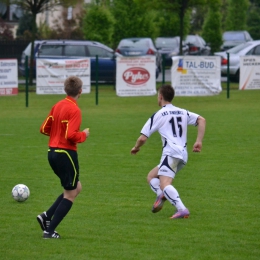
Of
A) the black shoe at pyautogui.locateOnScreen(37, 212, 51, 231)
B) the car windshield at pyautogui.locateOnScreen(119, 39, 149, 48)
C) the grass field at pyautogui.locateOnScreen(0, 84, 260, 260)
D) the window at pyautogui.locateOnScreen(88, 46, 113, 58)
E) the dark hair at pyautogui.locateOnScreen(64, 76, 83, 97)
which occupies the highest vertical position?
the car windshield at pyautogui.locateOnScreen(119, 39, 149, 48)

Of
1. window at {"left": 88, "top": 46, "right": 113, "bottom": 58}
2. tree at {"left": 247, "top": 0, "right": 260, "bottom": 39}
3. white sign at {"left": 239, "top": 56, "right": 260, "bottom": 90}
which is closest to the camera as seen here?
white sign at {"left": 239, "top": 56, "right": 260, "bottom": 90}

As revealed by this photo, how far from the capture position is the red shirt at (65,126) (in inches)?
274

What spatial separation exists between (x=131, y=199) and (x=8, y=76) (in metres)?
13.8

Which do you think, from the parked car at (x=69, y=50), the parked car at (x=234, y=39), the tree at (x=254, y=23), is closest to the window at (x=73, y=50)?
the parked car at (x=69, y=50)

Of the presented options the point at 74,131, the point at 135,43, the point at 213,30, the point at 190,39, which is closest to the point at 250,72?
the point at 135,43

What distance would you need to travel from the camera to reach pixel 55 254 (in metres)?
6.65

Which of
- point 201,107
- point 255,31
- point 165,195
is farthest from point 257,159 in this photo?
point 255,31

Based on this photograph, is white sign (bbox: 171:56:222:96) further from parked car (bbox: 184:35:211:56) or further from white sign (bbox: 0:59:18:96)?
parked car (bbox: 184:35:211:56)

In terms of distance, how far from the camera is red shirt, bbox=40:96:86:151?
6.95 m

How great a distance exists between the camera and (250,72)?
24469mm

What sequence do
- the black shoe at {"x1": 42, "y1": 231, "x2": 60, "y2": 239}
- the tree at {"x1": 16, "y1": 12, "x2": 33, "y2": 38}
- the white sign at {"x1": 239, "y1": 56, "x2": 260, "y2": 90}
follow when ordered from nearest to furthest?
the black shoe at {"x1": 42, "y1": 231, "x2": 60, "y2": 239} < the white sign at {"x1": 239, "y1": 56, "x2": 260, "y2": 90} < the tree at {"x1": 16, "y1": 12, "x2": 33, "y2": 38}

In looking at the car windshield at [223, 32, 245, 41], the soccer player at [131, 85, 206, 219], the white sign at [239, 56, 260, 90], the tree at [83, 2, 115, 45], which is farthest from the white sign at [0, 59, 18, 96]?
the car windshield at [223, 32, 245, 41]

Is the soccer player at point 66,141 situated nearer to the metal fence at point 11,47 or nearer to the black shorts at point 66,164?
the black shorts at point 66,164

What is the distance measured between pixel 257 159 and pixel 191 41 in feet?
92.5
